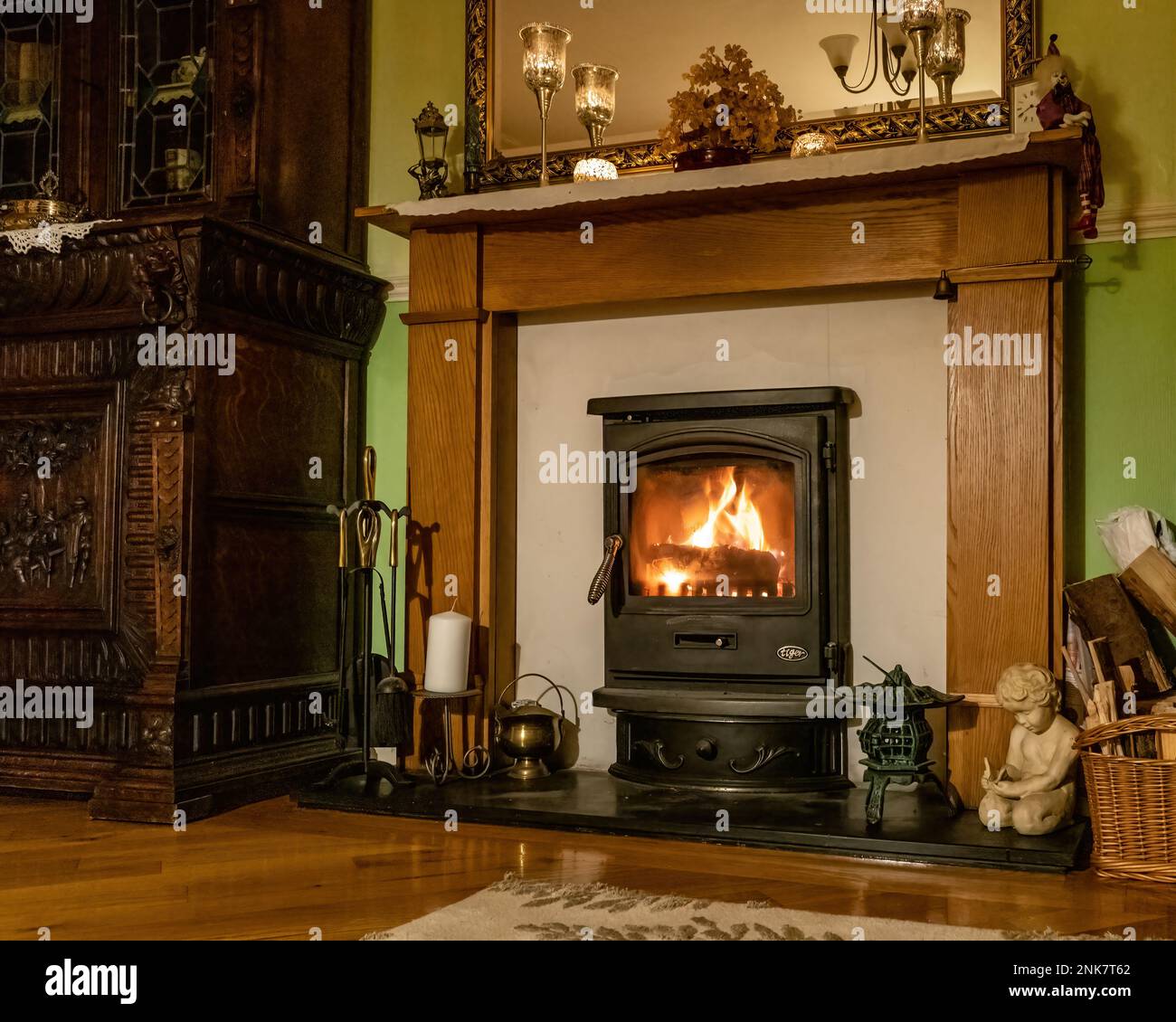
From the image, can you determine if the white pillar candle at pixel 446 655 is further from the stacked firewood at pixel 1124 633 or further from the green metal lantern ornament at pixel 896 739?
the stacked firewood at pixel 1124 633

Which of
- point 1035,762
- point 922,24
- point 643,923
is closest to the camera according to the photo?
point 643,923

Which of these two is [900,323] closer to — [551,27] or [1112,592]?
[1112,592]

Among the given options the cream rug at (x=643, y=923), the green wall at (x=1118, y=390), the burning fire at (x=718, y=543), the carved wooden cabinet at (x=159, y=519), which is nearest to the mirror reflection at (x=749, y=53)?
the green wall at (x=1118, y=390)

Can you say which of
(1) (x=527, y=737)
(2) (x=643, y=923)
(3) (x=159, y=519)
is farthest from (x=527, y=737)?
(2) (x=643, y=923)

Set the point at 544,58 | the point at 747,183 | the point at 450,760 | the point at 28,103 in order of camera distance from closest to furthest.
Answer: the point at 747,183 < the point at 450,760 < the point at 544,58 < the point at 28,103

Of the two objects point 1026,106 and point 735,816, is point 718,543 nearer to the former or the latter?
point 735,816

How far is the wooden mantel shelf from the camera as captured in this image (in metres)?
3.29

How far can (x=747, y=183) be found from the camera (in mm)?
3486

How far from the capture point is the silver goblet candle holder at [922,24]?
360 cm

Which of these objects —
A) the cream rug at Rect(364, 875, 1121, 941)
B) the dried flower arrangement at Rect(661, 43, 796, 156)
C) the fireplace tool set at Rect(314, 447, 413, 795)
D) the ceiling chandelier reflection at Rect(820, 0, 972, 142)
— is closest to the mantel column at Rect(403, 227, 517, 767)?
the fireplace tool set at Rect(314, 447, 413, 795)

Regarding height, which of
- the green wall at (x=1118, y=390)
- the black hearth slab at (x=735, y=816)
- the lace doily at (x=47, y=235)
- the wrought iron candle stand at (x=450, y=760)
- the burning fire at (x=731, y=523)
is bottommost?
the black hearth slab at (x=735, y=816)

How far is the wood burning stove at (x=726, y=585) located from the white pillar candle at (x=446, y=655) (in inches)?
16.0

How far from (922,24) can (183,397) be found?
2.37 metres
